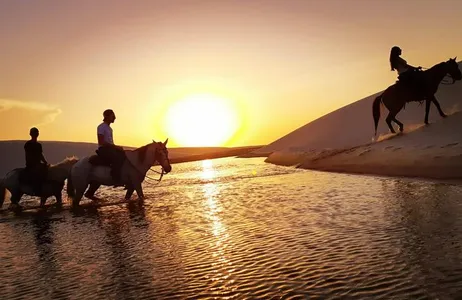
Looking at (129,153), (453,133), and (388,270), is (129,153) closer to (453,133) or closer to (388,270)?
(388,270)

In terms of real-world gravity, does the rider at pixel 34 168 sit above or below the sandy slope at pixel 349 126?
below

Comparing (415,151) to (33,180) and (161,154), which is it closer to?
(161,154)

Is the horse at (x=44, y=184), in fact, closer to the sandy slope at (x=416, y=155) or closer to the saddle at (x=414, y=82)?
the sandy slope at (x=416, y=155)

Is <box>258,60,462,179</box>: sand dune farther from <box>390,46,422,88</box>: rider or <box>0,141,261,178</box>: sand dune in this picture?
<box>0,141,261,178</box>: sand dune

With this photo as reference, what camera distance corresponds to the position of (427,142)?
1808 centimetres

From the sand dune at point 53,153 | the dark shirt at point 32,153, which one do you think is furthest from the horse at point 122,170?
the sand dune at point 53,153

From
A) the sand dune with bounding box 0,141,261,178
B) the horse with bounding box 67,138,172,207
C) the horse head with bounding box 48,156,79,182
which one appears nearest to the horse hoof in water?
the horse head with bounding box 48,156,79,182

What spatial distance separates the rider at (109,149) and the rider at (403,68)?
14529 mm

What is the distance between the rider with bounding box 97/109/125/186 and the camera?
48.2 ft

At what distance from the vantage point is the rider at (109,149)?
48.2 ft

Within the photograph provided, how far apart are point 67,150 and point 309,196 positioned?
450ft

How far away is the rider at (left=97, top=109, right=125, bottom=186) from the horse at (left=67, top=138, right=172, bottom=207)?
198 mm

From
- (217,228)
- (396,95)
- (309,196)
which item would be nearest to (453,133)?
(396,95)

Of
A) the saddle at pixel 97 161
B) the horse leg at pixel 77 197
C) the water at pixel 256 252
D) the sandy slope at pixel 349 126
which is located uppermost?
the sandy slope at pixel 349 126
